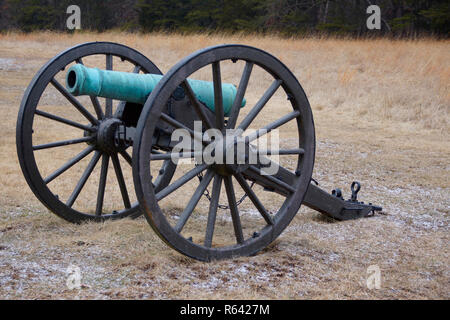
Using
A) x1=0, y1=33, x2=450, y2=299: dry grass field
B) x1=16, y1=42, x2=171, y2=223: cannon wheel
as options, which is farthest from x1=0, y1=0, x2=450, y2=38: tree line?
x1=16, y1=42, x2=171, y2=223: cannon wheel

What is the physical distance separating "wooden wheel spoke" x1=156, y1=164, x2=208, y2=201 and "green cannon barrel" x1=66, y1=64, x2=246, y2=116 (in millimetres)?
625

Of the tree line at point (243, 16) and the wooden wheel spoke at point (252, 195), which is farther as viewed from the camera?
the tree line at point (243, 16)

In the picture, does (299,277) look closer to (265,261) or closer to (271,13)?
(265,261)

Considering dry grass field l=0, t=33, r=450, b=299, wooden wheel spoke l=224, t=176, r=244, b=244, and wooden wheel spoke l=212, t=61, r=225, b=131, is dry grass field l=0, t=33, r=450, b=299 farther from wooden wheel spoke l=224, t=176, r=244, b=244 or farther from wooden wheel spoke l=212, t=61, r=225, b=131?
wooden wheel spoke l=212, t=61, r=225, b=131

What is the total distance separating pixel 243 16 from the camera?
28.0m

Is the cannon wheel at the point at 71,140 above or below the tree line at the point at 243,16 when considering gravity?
below

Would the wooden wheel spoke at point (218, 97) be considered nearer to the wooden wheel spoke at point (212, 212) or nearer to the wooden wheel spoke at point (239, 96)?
the wooden wheel spoke at point (239, 96)

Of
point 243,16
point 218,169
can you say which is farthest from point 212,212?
point 243,16

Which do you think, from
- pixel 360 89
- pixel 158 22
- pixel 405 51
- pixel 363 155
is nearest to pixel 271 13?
Result: pixel 158 22

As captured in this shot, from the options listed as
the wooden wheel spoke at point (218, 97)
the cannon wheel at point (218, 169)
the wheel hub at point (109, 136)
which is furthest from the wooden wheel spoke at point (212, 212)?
the wheel hub at point (109, 136)

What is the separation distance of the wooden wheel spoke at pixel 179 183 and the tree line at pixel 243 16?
1831 cm

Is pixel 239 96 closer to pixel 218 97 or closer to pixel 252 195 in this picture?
pixel 218 97

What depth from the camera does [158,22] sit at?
29.7 meters

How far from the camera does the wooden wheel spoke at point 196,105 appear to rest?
372cm
